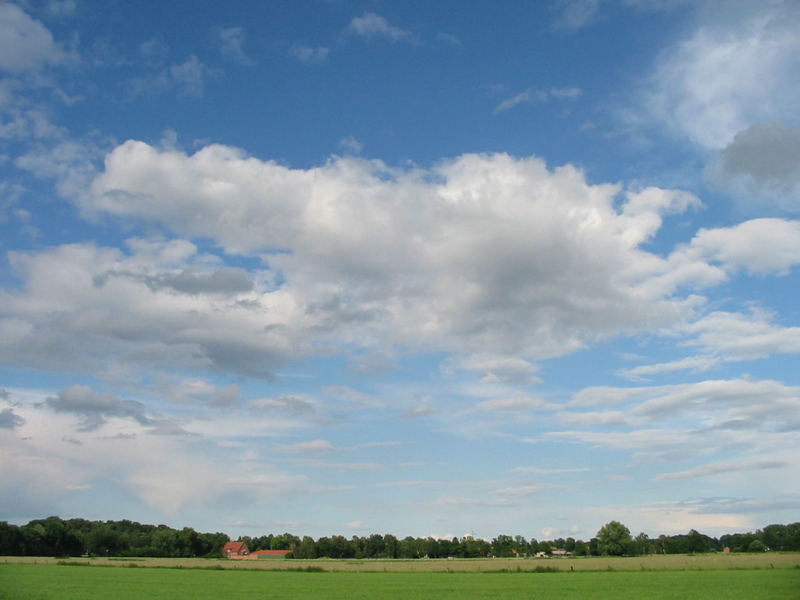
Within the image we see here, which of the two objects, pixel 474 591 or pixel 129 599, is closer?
pixel 129 599

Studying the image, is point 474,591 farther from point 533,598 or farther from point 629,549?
point 629,549

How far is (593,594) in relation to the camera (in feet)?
141

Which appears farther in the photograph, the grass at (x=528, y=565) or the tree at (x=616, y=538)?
the tree at (x=616, y=538)

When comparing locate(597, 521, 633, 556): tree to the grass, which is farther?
locate(597, 521, 633, 556): tree

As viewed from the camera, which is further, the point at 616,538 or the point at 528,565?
the point at 616,538

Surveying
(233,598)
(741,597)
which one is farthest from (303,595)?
(741,597)

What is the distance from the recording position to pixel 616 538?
17950cm

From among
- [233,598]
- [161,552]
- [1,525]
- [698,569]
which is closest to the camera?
[233,598]

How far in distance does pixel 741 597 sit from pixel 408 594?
840 inches

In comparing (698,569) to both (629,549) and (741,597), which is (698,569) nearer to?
(741,597)

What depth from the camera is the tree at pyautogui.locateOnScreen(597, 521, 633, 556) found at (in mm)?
179625

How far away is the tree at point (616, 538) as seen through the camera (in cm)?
17962

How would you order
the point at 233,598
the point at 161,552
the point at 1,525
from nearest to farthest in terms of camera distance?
the point at 233,598 < the point at 1,525 < the point at 161,552

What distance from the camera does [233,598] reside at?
41938 millimetres
